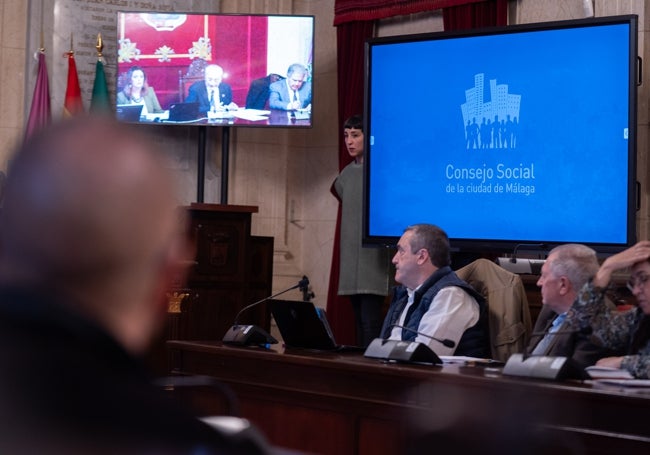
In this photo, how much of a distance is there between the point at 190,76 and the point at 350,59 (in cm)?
119

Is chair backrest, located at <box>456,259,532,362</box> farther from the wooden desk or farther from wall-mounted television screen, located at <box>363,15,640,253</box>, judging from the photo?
wall-mounted television screen, located at <box>363,15,640,253</box>

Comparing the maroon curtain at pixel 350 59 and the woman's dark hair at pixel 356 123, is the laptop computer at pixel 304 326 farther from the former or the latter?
the maroon curtain at pixel 350 59

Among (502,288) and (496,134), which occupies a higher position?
(496,134)

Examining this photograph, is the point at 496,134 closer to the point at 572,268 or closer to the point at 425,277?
the point at 425,277

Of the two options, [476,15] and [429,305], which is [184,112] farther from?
[429,305]

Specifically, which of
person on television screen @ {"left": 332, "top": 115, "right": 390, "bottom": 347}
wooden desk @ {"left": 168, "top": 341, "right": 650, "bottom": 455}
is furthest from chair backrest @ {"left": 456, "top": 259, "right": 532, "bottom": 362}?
person on television screen @ {"left": 332, "top": 115, "right": 390, "bottom": 347}

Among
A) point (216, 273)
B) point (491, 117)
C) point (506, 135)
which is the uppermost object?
point (491, 117)

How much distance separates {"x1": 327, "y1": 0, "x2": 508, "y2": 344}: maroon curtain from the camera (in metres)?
8.00

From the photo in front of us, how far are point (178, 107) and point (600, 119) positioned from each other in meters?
3.22

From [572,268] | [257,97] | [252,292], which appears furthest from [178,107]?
[572,268]

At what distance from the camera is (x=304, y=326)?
184 inches

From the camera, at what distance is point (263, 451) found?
0.71 m

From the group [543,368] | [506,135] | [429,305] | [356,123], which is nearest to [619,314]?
[543,368]

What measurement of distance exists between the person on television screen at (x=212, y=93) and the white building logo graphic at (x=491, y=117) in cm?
209
